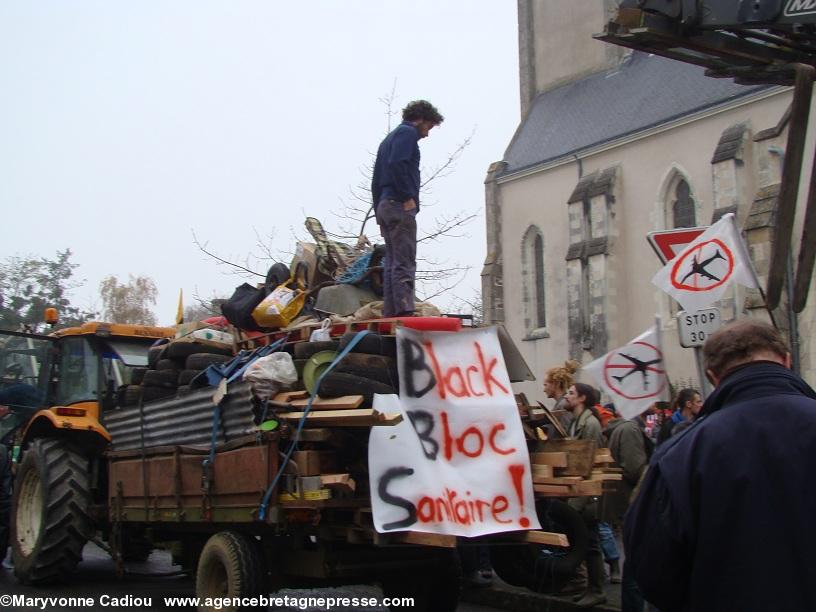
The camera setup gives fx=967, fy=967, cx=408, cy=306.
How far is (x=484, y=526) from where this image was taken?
5.66 metres

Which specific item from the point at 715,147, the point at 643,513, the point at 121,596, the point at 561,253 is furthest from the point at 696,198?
the point at 643,513

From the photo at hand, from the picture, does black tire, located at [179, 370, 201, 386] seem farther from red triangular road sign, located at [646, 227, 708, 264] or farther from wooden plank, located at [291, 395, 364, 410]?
red triangular road sign, located at [646, 227, 708, 264]

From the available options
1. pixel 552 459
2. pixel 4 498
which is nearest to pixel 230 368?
pixel 552 459

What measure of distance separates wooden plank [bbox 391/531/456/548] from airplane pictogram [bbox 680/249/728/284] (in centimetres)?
289

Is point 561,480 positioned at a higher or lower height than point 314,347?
lower

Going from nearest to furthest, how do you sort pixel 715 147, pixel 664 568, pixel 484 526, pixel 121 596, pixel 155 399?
pixel 664 568 → pixel 484 526 → pixel 155 399 → pixel 121 596 → pixel 715 147

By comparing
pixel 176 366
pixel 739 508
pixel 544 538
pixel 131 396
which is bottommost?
pixel 544 538

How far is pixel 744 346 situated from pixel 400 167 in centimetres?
468

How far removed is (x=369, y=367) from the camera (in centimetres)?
583

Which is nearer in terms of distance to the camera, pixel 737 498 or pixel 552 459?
pixel 737 498

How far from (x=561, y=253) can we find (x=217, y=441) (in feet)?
85.3

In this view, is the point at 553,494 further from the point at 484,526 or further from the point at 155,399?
the point at 155,399

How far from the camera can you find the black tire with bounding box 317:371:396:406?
5664 mm

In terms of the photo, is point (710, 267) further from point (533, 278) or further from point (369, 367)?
point (533, 278)
